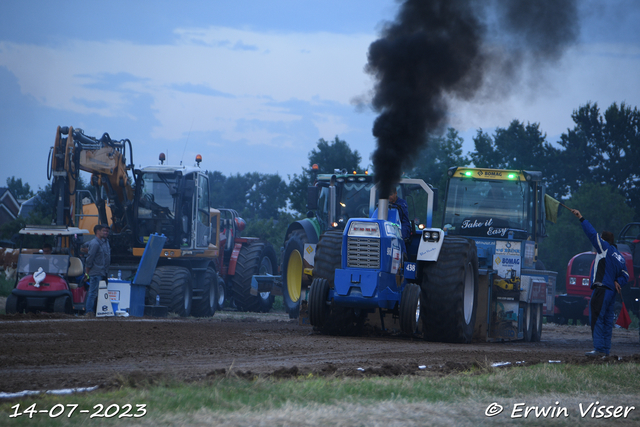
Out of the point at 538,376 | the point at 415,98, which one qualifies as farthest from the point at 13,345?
the point at 415,98

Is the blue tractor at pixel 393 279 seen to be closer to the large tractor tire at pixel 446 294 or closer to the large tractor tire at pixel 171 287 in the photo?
the large tractor tire at pixel 446 294

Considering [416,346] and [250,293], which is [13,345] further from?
[250,293]

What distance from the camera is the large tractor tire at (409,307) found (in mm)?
11430

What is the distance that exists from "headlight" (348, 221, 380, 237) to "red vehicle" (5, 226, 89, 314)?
6966 mm

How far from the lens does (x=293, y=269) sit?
1944cm

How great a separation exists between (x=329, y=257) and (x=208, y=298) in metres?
8.83

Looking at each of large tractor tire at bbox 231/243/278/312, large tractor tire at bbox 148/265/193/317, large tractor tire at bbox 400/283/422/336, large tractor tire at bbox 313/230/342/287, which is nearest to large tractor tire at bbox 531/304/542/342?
large tractor tire at bbox 400/283/422/336

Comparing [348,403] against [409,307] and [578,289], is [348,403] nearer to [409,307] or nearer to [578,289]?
[409,307]

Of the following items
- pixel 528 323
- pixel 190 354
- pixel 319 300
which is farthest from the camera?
pixel 528 323

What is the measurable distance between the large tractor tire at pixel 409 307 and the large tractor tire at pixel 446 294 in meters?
0.57

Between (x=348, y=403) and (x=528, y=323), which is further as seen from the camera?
(x=528, y=323)

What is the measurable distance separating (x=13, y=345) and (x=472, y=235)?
10.1m

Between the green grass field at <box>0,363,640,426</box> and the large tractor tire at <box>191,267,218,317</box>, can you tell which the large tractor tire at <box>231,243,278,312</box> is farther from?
the green grass field at <box>0,363,640,426</box>

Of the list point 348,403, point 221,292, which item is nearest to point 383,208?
point 348,403
